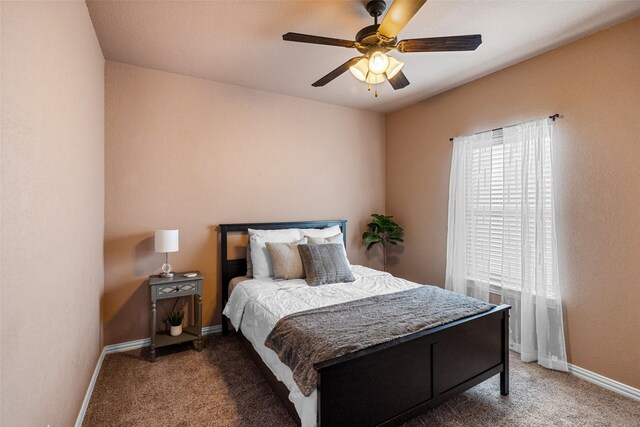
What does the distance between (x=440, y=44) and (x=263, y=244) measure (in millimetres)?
2346

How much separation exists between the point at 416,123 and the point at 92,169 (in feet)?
11.9

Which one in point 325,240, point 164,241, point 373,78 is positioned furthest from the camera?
point 325,240

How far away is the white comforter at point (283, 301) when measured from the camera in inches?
75.9

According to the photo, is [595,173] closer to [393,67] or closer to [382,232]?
[393,67]

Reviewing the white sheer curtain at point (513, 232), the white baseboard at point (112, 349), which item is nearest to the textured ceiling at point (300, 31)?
the white sheer curtain at point (513, 232)

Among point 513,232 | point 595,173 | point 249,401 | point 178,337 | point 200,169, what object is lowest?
point 249,401

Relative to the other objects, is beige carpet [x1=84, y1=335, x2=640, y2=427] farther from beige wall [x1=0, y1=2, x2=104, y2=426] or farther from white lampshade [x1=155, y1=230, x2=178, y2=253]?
white lampshade [x1=155, y1=230, x2=178, y2=253]

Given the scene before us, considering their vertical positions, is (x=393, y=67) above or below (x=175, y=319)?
above

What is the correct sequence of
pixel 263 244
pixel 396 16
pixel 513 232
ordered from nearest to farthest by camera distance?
pixel 396 16
pixel 513 232
pixel 263 244

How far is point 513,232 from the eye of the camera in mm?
3004

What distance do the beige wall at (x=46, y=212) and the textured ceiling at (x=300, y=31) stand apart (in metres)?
0.44

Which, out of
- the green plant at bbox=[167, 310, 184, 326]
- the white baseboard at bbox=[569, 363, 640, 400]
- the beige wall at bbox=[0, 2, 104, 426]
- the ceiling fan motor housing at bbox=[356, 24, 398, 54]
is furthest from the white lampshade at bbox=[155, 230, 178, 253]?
Result: the white baseboard at bbox=[569, 363, 640, 400]

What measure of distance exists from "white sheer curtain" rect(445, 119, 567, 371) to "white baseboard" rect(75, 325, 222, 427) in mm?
2778

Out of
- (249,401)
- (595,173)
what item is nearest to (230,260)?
(249,401)
